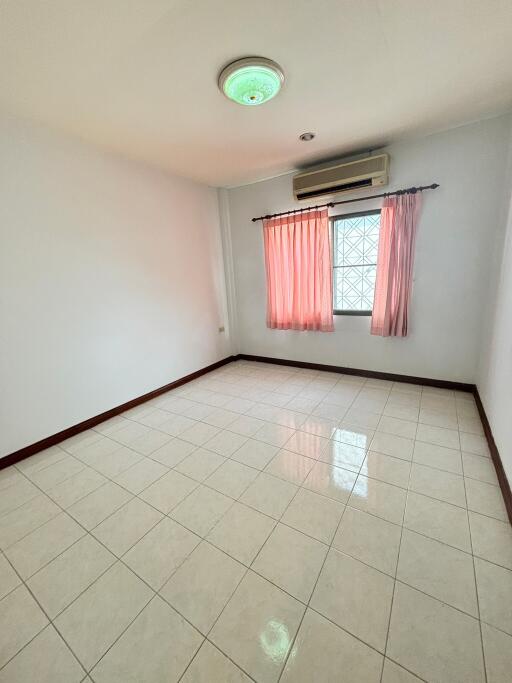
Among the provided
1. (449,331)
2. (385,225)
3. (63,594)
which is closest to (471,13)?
(385,225)

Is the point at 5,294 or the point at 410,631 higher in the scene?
the point at 5,294

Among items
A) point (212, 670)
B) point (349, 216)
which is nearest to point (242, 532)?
point (212, 670)

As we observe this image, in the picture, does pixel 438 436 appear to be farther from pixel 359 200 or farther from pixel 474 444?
pixel 359 200

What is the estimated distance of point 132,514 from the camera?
160 cm

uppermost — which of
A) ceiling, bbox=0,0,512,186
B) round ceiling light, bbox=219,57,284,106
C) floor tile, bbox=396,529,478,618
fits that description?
ceiling, bbox=0,0,512,186

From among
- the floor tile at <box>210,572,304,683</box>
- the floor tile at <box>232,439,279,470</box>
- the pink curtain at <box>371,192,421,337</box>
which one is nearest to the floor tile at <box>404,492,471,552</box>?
the floor tile at <box>210,572,304,683</box>

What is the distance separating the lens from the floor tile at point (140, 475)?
1817 millimetres

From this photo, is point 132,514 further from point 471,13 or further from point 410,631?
point 471,13

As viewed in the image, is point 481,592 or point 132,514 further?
point 132,514

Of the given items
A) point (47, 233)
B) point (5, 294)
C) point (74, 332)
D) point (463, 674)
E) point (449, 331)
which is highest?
point (47, 233)

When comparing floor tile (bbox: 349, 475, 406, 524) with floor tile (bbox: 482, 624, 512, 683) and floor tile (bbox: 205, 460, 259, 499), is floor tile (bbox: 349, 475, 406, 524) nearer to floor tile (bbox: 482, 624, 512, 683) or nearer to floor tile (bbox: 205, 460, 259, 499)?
floor tile (bbox: 482, 624, 512, 683)

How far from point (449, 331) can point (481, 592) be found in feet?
7.43

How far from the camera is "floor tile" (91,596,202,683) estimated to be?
94cm

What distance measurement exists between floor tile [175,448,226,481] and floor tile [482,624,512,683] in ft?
4.87
